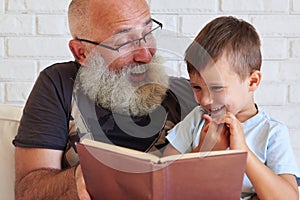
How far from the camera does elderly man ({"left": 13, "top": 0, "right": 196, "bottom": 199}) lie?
1457 mm

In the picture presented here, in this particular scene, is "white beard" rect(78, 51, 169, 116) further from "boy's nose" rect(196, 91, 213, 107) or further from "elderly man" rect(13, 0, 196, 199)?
"boy's nose" rect(196, 91, 213, 107)

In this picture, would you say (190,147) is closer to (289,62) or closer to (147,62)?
(147,62)

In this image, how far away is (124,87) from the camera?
1.51 meters

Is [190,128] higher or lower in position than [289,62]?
lower

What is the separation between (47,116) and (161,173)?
22.0 inches

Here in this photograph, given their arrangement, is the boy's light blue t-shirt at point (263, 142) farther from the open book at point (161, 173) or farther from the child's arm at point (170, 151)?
the open book at point (161, 173)

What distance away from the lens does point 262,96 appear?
6.57ft

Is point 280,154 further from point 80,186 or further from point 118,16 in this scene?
point 118,16

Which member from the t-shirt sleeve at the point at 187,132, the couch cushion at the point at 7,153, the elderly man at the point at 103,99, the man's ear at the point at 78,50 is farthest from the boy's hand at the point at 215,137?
the couch cushion at the point at 7,153

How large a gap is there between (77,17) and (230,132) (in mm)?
632

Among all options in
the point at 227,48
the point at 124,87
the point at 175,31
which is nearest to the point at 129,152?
the point at 227,48

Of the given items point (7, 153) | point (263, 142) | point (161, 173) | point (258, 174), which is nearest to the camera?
point (161, 173)

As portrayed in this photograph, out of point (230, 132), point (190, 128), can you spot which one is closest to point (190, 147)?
point (190, 128)

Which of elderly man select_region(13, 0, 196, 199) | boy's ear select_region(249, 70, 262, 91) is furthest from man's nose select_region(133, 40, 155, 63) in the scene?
boy's ear select_region(249, 70, 262, 91)
